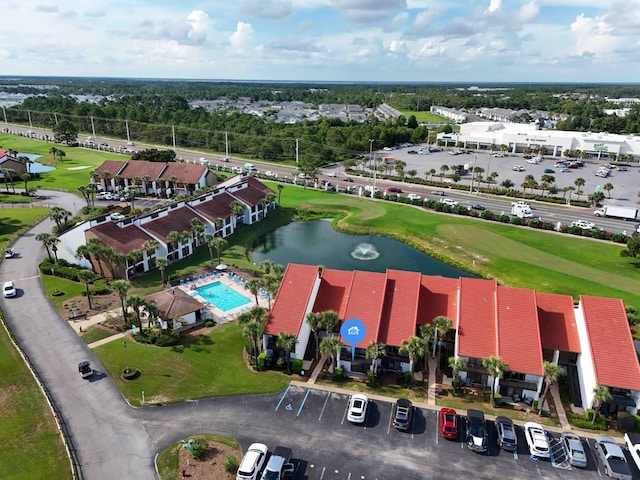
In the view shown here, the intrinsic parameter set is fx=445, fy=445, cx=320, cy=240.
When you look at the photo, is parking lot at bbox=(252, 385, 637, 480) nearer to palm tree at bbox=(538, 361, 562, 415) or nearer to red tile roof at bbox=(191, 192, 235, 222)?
palm tree at bbox=(538, 361, 562, 415)

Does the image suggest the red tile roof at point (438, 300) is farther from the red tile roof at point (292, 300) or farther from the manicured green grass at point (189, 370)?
the manicured green grass at point (189, 370)

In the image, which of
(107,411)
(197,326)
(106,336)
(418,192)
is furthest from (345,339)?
(418,192)

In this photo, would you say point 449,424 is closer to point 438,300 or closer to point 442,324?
point 442,324

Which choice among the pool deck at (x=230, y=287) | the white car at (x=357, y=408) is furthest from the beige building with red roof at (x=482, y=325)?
the pool deck at (x=230, y=287)

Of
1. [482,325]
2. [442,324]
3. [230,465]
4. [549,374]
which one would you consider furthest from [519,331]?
[230,465]

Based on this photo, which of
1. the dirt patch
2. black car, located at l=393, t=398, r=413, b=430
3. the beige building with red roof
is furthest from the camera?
the beige building with red roof

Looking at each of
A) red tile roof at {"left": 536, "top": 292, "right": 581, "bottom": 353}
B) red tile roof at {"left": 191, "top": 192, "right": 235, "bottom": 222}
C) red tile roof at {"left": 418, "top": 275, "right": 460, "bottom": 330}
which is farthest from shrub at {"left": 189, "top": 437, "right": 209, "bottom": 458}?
red tile roof at {"left": 191, "top": 192, "right": 235, "bottom": 222}
